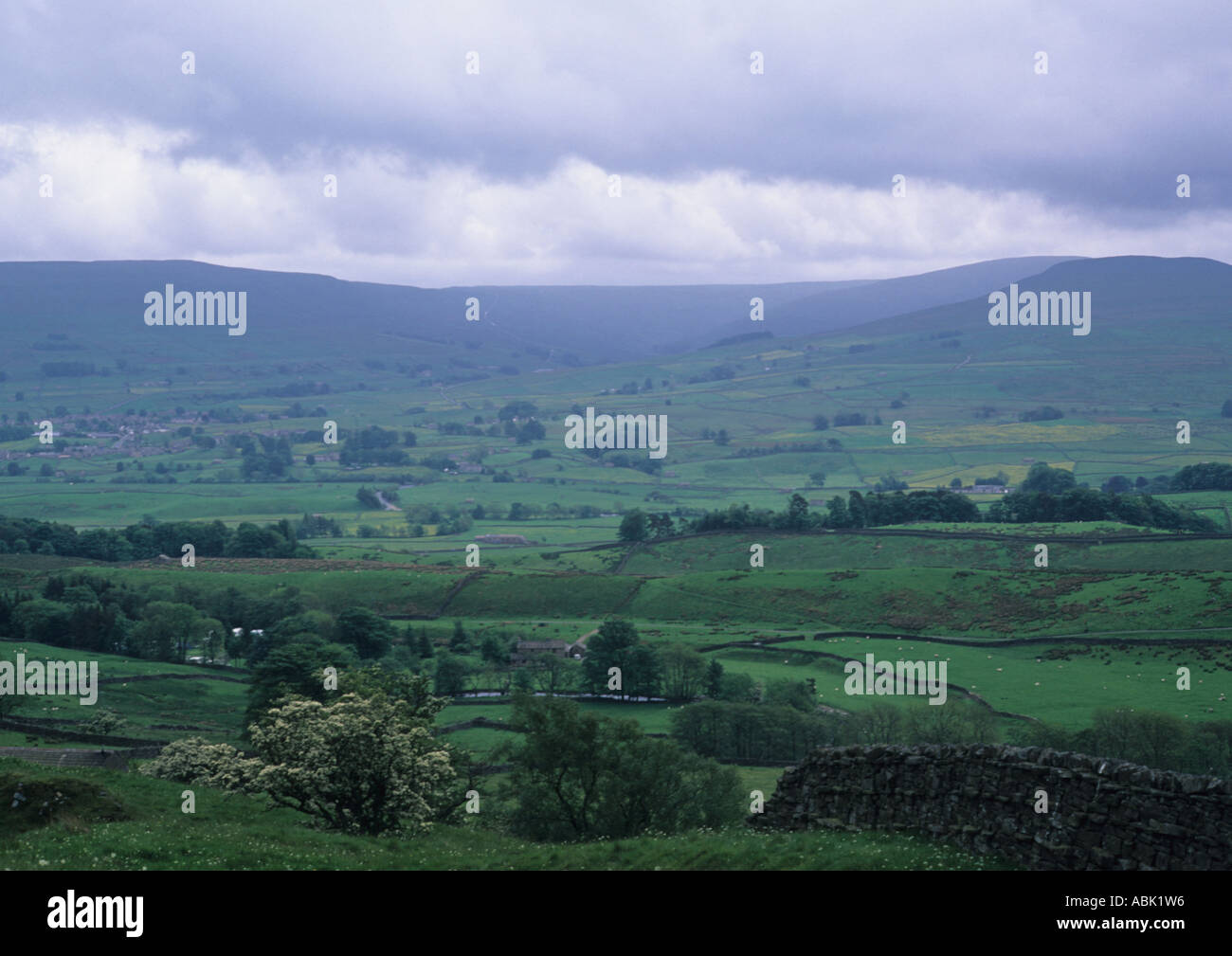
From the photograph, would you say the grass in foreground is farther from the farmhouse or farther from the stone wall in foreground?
the farmhouse

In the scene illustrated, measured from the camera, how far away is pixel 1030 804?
18.5 meters

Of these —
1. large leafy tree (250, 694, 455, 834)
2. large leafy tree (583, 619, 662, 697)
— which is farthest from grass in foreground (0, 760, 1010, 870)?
large leafy tree (583, 619, 662, 697)

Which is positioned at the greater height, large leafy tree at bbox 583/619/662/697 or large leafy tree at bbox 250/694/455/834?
large leafy tree at bbox 250/694/455/834

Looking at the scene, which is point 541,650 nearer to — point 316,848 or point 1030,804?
point 316,848

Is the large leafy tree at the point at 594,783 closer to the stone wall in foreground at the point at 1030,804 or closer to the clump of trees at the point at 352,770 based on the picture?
the clump of trees at the point at 352,770

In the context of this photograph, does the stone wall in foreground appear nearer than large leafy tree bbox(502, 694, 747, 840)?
Yes

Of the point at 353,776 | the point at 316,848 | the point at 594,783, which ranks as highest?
the point at 316,848

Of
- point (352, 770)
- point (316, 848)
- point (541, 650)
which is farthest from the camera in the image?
point (541, 650)

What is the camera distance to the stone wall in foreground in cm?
1655

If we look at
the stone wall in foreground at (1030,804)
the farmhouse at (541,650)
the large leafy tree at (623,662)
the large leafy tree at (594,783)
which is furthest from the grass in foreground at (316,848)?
the farmhouse at (541,650)

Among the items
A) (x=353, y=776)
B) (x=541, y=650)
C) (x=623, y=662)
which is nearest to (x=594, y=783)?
(x=353, y=776)

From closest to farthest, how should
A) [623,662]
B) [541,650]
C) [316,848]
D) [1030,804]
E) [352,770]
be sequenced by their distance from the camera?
[1030,804] < [316,848] < [352,770] < [623,662] < [541,650]

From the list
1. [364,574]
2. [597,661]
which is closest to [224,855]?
[597,661]

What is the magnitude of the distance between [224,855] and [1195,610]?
94362 millimetres
